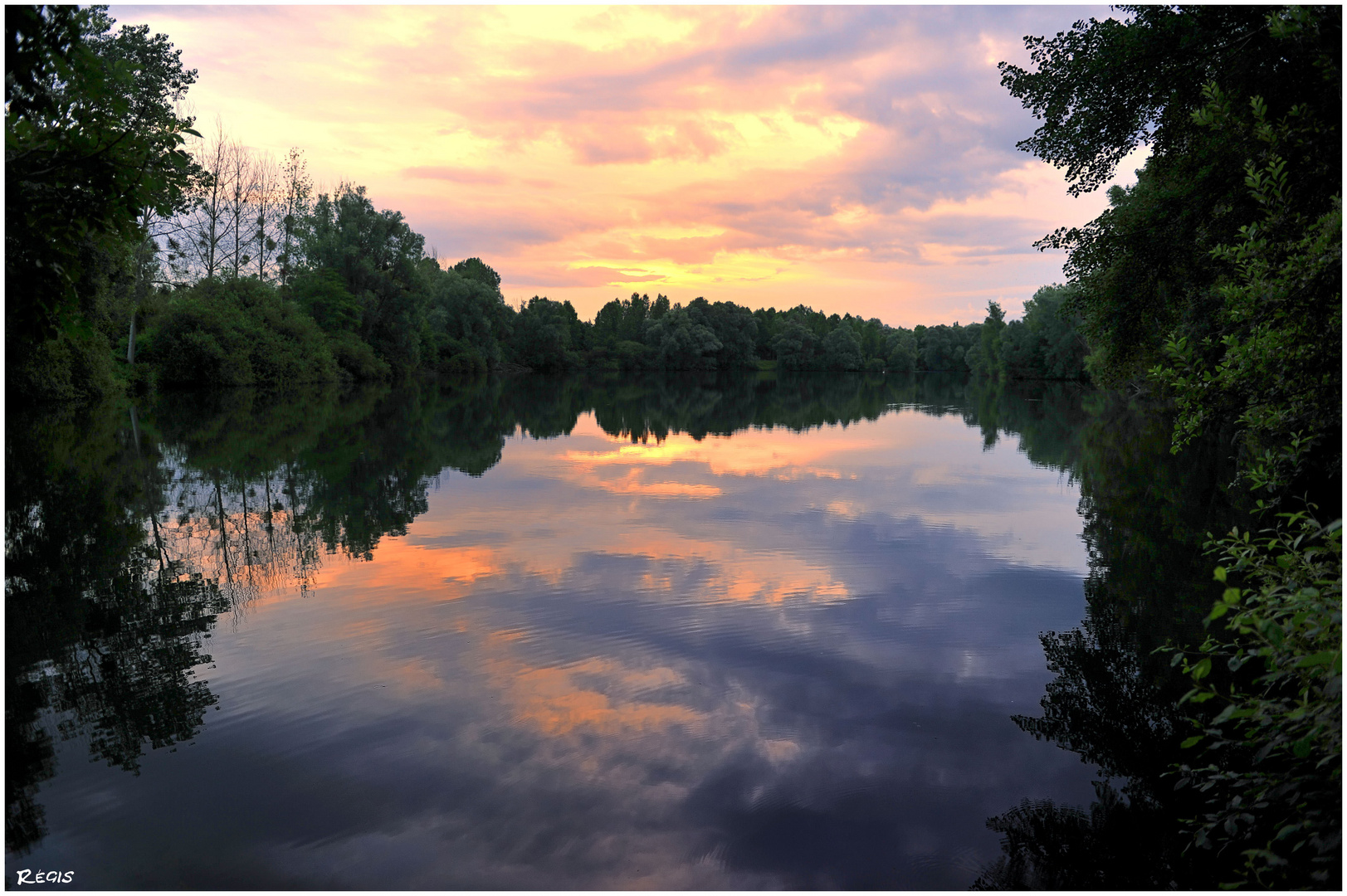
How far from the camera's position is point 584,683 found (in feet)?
22.1

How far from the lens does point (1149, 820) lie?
4.93 m

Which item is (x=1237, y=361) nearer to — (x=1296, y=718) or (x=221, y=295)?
(x=1296, y=718)

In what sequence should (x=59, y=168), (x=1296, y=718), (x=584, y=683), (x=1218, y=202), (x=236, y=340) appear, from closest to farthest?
1. (x=1296, y=718)
2. (x=59, y=168)
3. (x=584, y=683)
4. (x=1218, y=202)
5. (x=236, y=340)

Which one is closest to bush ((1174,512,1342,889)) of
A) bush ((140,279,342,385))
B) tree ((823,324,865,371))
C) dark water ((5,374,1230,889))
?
dark water ((5,374,1230,889))

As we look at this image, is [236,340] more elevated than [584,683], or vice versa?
[236,340]

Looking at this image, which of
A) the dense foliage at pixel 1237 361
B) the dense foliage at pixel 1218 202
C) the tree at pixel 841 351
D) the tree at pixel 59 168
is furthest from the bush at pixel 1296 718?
the tree at pixel 841 351

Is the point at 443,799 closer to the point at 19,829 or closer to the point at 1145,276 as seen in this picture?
the point at 19,829

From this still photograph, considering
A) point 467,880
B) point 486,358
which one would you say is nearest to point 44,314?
point 467,880

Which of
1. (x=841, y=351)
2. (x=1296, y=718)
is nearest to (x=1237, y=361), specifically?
(x=1296, y=718)

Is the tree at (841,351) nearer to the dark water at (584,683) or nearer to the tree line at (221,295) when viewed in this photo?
the tree line at (221,295)

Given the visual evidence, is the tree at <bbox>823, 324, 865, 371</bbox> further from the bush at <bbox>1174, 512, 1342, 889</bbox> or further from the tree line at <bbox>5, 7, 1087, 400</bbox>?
the bush at <bbox>1174, 512, 1342, 889</bbox>

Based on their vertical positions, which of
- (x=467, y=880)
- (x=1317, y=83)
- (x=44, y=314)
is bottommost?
(x=467, y=880)

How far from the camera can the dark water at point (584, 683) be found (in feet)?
15.2

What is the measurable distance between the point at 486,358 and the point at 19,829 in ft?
275
